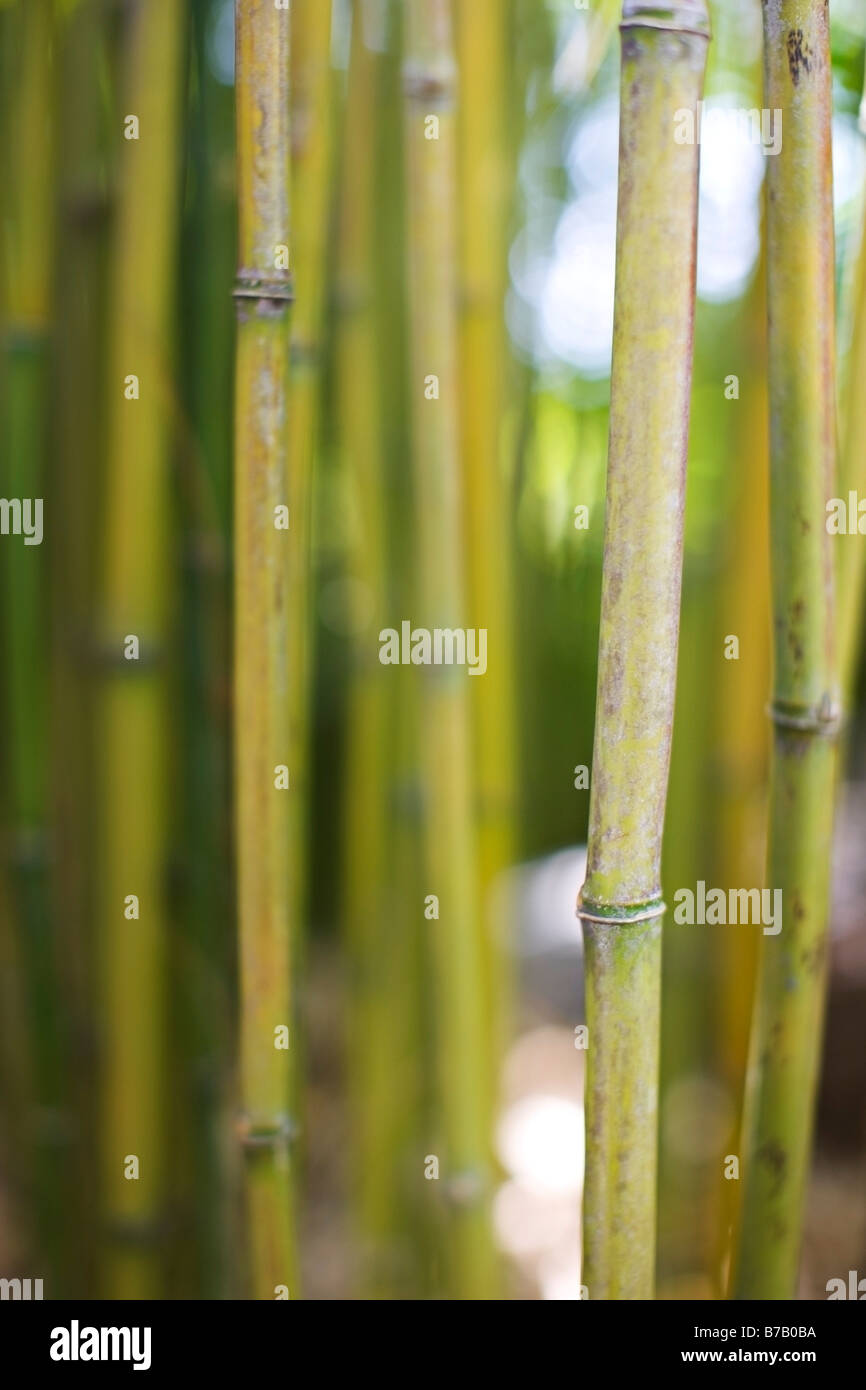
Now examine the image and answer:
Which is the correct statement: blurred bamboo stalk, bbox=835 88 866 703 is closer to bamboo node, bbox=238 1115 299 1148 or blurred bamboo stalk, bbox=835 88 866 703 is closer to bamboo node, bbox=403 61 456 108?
bamboo node, bbox=403 61 456 108

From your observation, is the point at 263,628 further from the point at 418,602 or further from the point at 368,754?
the point at 368,754

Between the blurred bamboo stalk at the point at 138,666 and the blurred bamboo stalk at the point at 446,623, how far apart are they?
12 cm

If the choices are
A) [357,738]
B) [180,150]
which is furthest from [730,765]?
[180,150]

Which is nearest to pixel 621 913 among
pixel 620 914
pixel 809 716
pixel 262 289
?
pixel 620 914

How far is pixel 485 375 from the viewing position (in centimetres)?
59

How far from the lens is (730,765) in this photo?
2.38ft

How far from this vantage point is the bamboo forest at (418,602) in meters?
0.36

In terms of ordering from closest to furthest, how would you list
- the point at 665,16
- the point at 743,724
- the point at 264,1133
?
the point at 665,16, the point at 264,1133, the point at 743,724

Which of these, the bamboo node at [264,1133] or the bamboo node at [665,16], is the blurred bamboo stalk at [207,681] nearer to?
the bamboo node at [264,1133]

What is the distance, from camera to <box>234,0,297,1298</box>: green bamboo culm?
352 mm

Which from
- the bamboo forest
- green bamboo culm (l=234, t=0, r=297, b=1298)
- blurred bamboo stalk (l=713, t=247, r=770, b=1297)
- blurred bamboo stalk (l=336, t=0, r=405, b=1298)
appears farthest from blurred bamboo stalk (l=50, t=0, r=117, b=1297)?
blurred bamboo stalk (l=713, t=247, r=770, b=1297)

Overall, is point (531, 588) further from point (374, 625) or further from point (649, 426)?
Answer: point (649, 426)

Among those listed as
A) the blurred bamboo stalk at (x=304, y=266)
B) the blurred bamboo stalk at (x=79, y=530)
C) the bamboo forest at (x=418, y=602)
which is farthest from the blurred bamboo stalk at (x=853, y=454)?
the blurred bamboo stalk at (x=79, y=530)

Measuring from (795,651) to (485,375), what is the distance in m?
0.26
